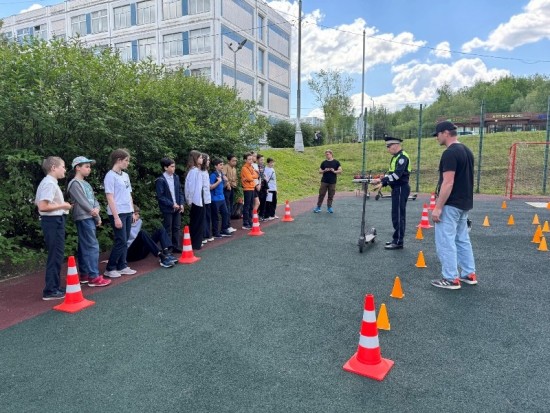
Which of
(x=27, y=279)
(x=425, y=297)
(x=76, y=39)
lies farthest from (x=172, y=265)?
(x=76, y=39)

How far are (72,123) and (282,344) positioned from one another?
493cm

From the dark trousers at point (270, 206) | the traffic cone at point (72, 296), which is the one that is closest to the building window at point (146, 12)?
the dark trousers at point (270, 206)

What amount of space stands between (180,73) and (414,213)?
27.0 feet

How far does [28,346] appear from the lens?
3.65 metres

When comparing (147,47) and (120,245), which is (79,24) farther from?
(120,245)

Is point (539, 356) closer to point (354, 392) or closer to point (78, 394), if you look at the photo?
point (354, 392)

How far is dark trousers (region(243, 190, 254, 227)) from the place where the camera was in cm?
943

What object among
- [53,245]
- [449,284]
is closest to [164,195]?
[53,245]

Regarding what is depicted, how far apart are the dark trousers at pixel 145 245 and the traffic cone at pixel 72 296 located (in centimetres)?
177

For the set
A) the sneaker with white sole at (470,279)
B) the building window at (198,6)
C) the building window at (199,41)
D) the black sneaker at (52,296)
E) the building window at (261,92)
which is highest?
the building window at (198,6)

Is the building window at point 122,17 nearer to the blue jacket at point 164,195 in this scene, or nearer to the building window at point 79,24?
the building window at point 79,24

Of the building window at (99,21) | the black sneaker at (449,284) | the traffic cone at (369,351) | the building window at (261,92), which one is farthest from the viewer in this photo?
the building window at (261,92)

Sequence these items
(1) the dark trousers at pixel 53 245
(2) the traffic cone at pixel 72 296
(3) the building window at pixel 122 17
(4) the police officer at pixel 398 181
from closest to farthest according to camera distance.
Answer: (2) the traffic cone at pixel 72 296 < (1) the dark trousers at pixel 53 245 < (4) the police officer at pixel 398 181 < (3) the building window at pixel 122 17

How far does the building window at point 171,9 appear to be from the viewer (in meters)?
39.5
